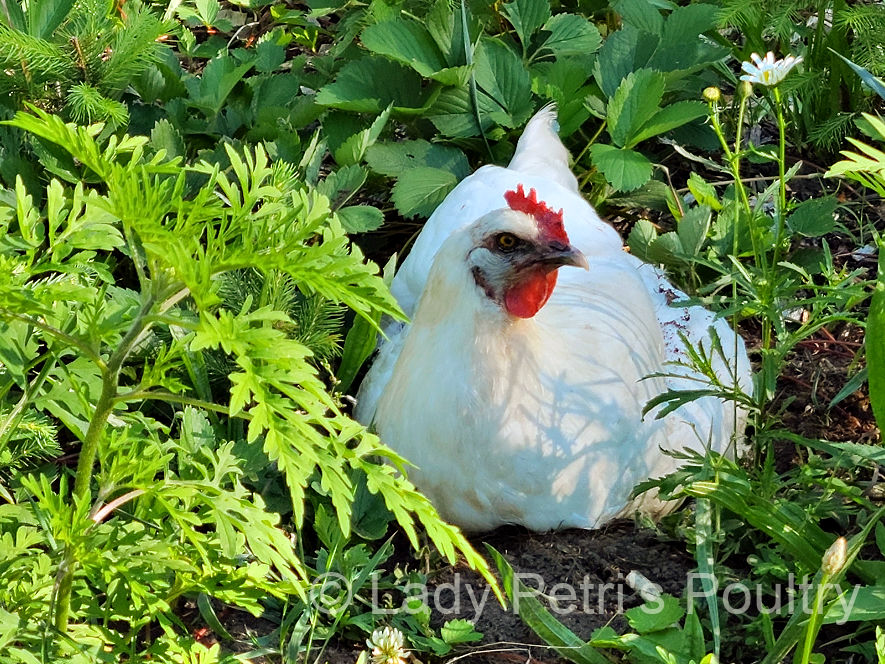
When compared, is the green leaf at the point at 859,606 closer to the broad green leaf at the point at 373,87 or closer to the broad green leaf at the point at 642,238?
the broad green leaf at the point at 642,238

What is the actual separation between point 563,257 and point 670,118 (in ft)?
4.23

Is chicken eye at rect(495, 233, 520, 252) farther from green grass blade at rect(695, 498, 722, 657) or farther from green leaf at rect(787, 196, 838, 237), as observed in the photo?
green leaf at rect(787, 196, 838, 237)

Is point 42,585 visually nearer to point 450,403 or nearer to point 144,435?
point 144,435

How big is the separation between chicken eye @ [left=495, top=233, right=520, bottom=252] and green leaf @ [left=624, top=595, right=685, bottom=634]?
892mm

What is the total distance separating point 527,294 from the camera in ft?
9.07

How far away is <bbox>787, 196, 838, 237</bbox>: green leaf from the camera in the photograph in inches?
137

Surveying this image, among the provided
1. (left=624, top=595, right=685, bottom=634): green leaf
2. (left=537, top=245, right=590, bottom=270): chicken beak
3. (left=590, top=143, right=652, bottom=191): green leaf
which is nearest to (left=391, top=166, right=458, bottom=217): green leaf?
(left=590, top=143, right=652, bottom=191): green leaf

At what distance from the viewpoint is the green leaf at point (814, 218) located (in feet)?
11.4

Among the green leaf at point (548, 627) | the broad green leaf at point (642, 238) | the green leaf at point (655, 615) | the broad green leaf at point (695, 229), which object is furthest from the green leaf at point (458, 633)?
the broad green leaf at point (642, 238)

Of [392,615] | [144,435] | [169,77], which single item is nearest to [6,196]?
[169,77]

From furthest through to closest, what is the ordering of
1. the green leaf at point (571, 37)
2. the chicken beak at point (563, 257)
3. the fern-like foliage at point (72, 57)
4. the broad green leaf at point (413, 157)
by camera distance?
1. the green leaf at point (571, 37)
2. the broad green leaf at point (413, 157)
3. the fern-like foliage at point (72, 57)
4. the chicken beak at point (563, 257)

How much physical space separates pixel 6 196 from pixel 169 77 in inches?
34.5

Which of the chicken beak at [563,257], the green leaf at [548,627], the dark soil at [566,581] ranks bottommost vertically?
the dark soil at [566,581]

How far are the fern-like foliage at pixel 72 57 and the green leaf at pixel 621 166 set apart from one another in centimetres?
145
